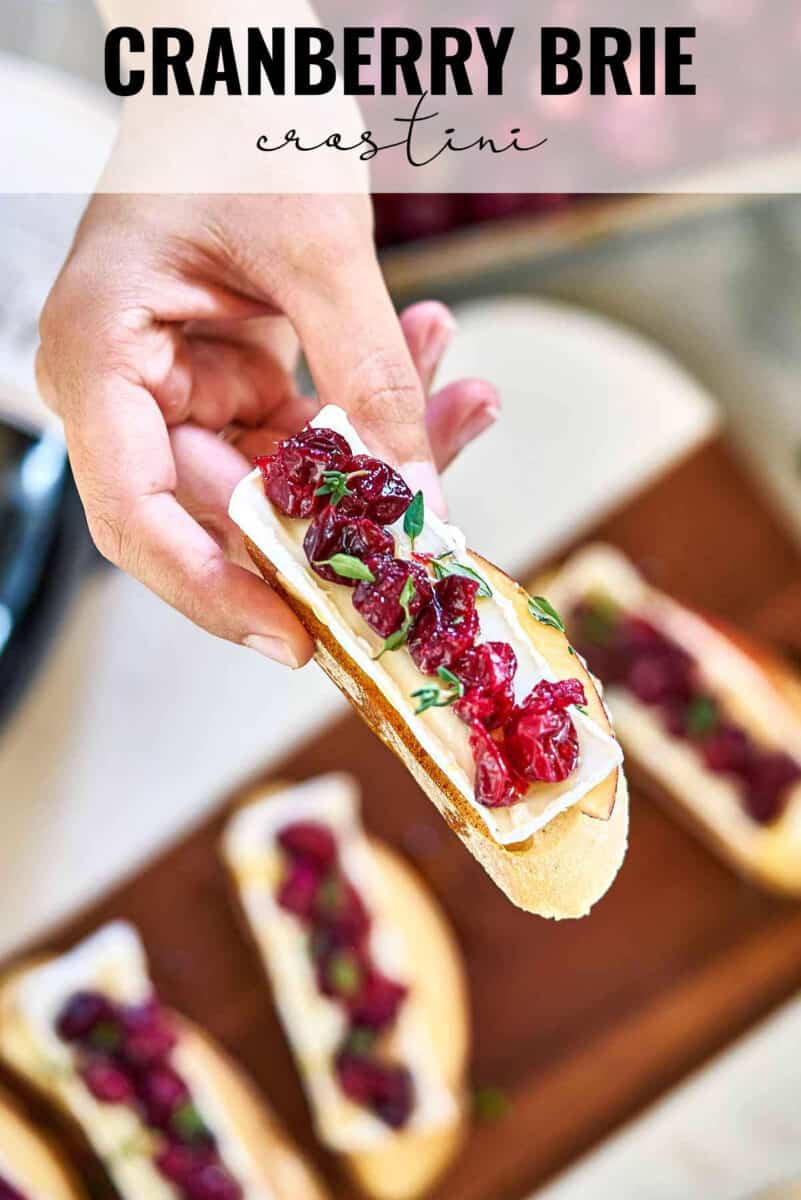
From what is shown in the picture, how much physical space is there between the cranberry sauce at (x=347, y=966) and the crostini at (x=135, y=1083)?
0.40ft

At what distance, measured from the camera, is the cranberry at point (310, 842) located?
1.40 m

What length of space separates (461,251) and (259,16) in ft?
2.47

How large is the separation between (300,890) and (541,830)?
0.80 m

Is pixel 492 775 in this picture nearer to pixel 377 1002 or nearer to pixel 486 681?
pixel 486 681

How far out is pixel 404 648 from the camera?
0.64 meters

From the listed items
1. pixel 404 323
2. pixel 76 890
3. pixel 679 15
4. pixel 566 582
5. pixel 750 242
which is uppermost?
pixel 679 15

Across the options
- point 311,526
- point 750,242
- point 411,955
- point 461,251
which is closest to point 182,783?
point 411,955

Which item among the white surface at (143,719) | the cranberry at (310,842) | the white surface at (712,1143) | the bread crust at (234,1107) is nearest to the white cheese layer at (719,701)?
the white surface at (143,719)

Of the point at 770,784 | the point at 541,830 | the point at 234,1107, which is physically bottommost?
the point at 234,1107

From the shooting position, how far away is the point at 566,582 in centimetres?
151

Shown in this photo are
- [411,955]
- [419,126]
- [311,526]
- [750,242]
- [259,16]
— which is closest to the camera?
[311,526]

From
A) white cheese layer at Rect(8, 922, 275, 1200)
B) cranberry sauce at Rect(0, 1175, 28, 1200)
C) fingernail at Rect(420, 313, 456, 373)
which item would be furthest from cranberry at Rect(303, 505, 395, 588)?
cranberry sauce at Rect(0, 1175, 28, 1200)

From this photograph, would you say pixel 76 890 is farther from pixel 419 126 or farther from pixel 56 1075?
pixel 419 126

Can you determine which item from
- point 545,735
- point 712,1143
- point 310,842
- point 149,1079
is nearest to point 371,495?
point 545,735
